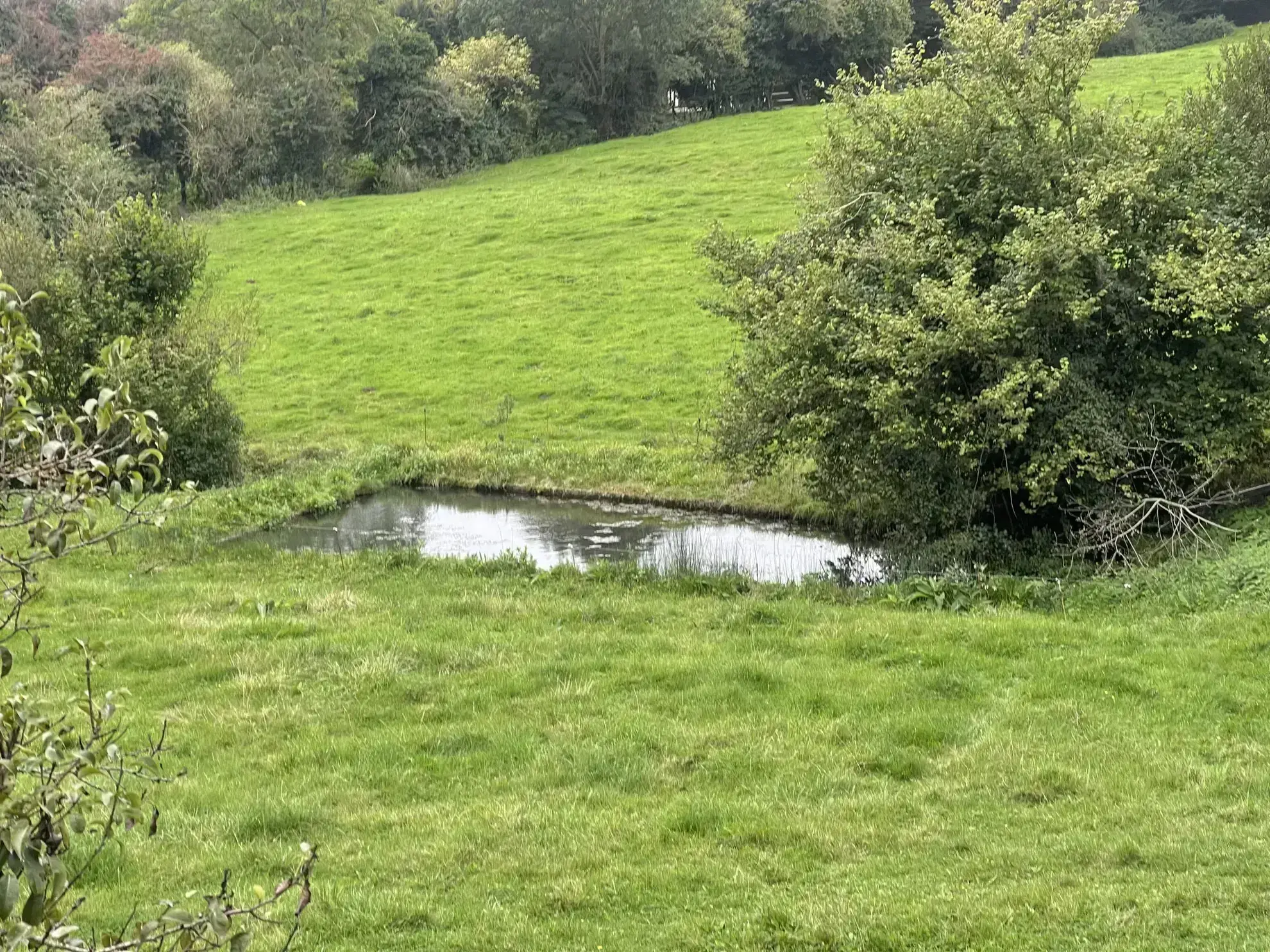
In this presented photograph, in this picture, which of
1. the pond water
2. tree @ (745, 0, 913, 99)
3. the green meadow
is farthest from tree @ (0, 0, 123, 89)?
the green meadow

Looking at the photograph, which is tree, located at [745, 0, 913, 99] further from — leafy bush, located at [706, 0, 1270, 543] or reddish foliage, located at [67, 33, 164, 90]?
leafy bush, located at [706, 0, 1270, 543]

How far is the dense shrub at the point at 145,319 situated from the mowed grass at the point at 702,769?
10171 millimetres

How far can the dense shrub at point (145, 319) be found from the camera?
2597cm

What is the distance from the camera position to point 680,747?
1111 centimetres

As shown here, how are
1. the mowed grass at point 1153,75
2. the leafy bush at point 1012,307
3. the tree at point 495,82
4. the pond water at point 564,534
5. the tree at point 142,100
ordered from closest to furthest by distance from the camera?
the leafy bush at point 1012,307 < the pond water at point 564,534 < the mowed grass at point 1153,75 < the tree at point 142,100 < the tree at point 495,82

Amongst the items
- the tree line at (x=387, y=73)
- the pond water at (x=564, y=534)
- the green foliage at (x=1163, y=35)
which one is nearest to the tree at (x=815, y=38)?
the tree line at (x=387, y=73)

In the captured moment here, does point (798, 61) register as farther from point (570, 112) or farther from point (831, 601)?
point (831, 601)

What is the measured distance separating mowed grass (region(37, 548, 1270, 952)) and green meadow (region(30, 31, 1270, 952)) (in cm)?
3

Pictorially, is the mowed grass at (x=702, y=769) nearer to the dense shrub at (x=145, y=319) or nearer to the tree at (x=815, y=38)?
the dense shrub at (x=145, y=319)

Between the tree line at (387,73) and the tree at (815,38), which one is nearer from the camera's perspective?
the tree line at (387,73)

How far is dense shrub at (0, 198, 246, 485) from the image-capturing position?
1022 inches

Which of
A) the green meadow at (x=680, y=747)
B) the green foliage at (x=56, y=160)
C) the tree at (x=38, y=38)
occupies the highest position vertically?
the tree at (x=38, y=38)

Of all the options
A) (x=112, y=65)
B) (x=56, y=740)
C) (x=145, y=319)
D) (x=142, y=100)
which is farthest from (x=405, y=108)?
(x=56, y=740)

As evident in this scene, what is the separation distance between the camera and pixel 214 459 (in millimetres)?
27594
